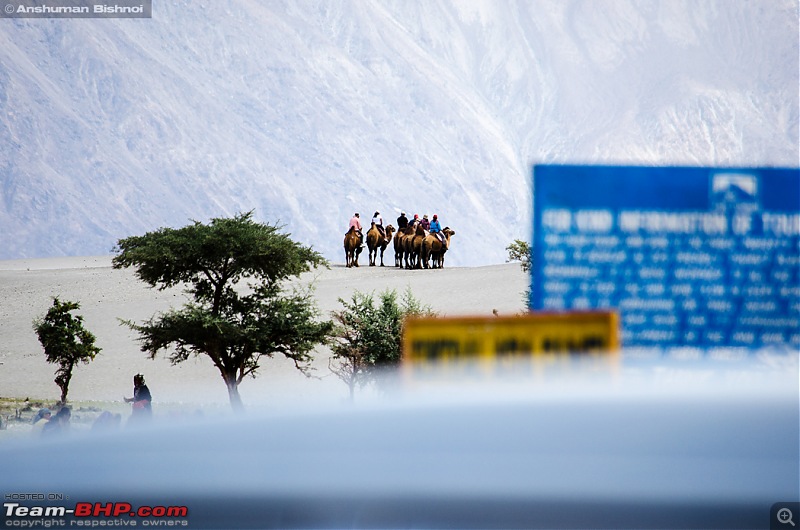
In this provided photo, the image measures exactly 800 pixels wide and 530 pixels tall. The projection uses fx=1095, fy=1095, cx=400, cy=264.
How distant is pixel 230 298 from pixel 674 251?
2203cm

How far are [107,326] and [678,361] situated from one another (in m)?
44.8

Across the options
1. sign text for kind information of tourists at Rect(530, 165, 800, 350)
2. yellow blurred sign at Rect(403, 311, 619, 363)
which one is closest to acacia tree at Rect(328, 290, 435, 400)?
sign text for kind information of tourists at Rect(530, 165, 800, 350)

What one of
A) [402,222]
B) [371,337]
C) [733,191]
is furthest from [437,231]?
[733,191]

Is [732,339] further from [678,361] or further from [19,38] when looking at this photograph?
[19,38]

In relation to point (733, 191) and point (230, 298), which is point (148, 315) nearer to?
point (230, 298)

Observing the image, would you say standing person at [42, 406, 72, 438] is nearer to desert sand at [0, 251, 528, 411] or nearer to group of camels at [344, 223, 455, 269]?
desert sand at [0, 251, 528, 411]

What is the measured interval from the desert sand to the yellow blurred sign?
21823mm

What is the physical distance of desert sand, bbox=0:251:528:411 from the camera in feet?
115

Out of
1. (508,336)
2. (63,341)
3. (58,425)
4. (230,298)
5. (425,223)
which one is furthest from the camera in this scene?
(425,223)

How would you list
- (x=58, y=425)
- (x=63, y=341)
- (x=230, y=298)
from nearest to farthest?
(x=58, y=425) → (x=230, y=298) → (x=63, y=341)

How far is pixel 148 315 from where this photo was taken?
50531mm

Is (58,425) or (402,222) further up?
(402,222)

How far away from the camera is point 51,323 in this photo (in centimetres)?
3206

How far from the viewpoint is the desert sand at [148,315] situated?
34938mm
